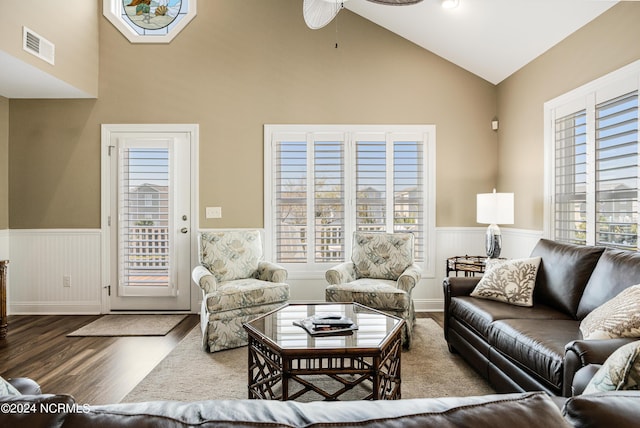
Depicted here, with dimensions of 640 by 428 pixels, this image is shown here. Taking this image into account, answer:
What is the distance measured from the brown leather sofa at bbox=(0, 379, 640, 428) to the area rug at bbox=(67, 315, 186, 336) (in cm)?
335

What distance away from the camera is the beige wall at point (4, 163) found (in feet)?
14.1

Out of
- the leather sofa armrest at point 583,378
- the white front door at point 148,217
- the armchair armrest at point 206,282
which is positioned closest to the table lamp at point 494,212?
the leather sofa armrest at point 583,378

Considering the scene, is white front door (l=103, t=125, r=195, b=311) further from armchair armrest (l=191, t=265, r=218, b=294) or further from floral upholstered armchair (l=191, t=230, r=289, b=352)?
armchair armrest (l=191, t=265, r=218, b=294)

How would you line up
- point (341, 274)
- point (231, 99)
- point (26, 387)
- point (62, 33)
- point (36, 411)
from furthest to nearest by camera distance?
point (231, 99)
point (62, 33)
point (341, 274)
point (26, 387)
point (36, 411)

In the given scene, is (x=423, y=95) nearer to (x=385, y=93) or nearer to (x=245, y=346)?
(x=385, y=93)

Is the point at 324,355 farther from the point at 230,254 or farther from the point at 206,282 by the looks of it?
the point at 230,254

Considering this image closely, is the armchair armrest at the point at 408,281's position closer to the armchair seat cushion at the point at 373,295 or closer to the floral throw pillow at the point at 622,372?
the armchair seat cushion at the point at 373,295

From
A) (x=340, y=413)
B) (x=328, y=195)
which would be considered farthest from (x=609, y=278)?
(x=328, y=195)

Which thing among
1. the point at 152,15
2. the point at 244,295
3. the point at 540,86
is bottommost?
the point at 244,295

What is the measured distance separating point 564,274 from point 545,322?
511 mm

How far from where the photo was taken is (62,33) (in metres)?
3.81

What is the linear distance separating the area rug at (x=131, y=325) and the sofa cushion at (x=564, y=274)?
3.34 meters

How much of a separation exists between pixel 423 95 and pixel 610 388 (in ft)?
13.2

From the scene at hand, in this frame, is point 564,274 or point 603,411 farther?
point 564,274
